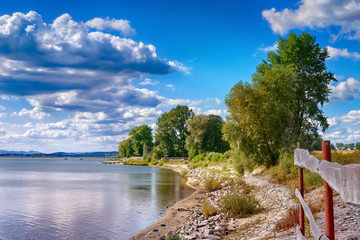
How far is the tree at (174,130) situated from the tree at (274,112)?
5560 centimetres

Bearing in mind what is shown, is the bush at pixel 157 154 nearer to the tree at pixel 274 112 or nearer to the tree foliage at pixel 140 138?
the tree foliage at pixel 140 138

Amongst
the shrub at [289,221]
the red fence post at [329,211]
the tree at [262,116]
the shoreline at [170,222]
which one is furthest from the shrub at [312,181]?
the red fence post at [329,211]

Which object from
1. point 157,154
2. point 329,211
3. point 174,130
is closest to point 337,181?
point 329,211

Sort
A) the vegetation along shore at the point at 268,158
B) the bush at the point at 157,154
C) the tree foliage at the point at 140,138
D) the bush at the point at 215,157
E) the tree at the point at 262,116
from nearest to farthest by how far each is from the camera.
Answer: the vegetation along shore at the point at 268,158 < the tree at the point at 262,116 < the bush at the point at 215,157 < the bush at the point at 157,154 < the tree foliage at the point at 140,138

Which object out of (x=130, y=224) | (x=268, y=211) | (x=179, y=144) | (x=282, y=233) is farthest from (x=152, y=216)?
(x=179, y=144)

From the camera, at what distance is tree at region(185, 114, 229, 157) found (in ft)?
229

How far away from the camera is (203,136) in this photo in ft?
230

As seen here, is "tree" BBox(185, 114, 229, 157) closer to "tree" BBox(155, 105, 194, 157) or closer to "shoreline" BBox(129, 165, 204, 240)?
"tree" BBox(155, 105, 194, 157)

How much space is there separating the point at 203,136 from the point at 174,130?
17.5m

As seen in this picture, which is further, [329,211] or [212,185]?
[212,185]

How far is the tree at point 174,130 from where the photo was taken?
279 feet

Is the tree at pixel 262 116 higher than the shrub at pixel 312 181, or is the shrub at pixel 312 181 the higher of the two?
the tree at pixel 262 116

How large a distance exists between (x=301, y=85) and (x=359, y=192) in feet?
92.0

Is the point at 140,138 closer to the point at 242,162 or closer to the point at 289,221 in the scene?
the point at 242,162
